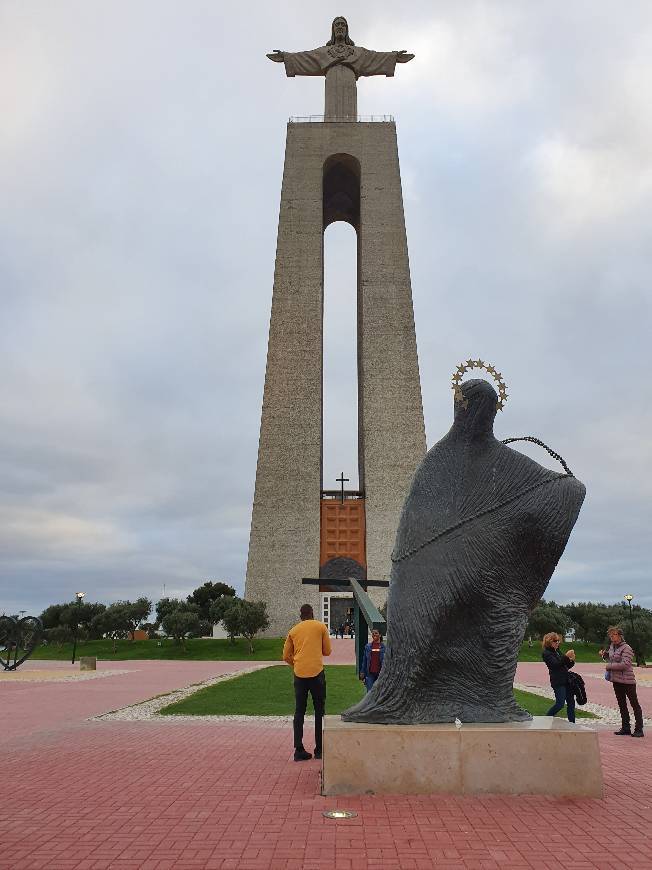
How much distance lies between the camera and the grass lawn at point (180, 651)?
997 inches

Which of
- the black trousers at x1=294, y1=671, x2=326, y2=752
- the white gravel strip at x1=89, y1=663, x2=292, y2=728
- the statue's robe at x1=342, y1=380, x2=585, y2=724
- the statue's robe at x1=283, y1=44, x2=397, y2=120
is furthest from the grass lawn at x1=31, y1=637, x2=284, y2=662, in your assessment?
the statue's robe at x1=283, y1=44, x2=397, y2=120

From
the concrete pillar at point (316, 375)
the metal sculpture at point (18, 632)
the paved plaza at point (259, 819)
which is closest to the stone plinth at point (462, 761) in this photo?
the paved plaza at point (259, 819)

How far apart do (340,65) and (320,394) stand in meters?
20.4

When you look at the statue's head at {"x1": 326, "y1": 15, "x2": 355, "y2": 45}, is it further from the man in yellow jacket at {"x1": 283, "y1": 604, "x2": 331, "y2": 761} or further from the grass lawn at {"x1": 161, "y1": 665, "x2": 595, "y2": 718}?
the man in yellow jacket at {"x1": 283, "y1": 604, "x2": 331, "y2": 761}

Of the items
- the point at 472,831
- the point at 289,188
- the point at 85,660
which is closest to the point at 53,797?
the point at 472,831

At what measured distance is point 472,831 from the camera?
13.9 feet

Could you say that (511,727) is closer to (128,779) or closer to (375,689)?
(375,689)

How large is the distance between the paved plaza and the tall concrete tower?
917 inches

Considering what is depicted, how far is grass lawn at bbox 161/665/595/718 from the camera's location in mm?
10875

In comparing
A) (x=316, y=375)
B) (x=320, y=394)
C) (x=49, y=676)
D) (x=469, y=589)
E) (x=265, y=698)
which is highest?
(x=316, y=375)

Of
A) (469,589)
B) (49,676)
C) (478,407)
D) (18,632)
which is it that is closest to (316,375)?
(18,632)

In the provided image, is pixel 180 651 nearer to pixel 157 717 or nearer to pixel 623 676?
pixel 157 717

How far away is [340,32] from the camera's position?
132 feet

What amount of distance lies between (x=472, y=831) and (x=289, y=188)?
3498 cm
